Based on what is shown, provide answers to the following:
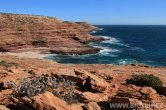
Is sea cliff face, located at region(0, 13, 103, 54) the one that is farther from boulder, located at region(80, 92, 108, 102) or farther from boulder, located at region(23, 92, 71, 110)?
boulder, located at region(23, 92, 71, 110)

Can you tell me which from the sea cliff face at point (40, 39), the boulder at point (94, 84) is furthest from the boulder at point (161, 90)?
the sea cliff face at point (40, 39)

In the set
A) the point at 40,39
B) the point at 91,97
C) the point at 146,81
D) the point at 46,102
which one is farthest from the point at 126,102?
the point at 40,39

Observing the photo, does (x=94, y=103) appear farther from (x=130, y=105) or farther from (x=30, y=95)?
(x=30, y=95)

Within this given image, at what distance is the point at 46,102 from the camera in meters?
12.9

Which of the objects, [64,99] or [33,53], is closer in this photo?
[64,99]

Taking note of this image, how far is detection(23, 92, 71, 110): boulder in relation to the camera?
41.8ft

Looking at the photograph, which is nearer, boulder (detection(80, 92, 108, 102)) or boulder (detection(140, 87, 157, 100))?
boulder (detection(80, 92, 108, 102))

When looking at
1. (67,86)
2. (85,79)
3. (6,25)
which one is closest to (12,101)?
(67,86)

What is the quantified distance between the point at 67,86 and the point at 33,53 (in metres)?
47.4

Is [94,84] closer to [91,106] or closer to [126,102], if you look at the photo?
[91,106]

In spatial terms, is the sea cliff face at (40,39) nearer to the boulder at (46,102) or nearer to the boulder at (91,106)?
the boulder at (91,106)

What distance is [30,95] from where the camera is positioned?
1410 centimetres

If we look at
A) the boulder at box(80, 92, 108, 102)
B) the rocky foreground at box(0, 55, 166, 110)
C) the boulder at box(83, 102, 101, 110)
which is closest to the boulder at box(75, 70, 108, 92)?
the rocky foreground at box(0, 55, 166, 110)

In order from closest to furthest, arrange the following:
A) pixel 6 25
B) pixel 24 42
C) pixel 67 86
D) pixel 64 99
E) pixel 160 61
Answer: pixel 64 99
pixel 67 86
pixel 160 61
pixel 24 42
pixel 6 25
